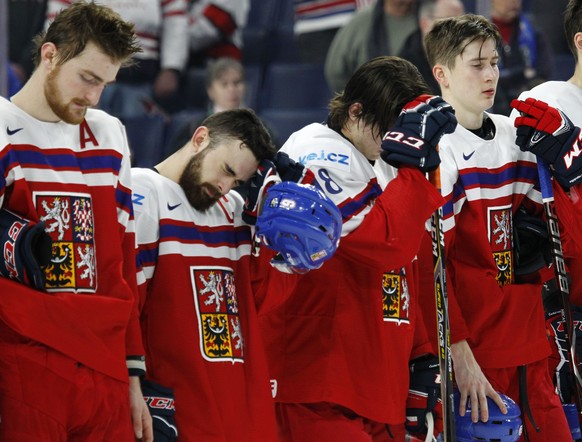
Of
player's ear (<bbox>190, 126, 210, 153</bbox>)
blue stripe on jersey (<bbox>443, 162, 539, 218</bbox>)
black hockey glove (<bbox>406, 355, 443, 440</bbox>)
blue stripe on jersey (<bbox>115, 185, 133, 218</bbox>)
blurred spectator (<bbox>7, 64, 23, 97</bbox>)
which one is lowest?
black hockey glove (<bbox>406, 355, 443, 440</bbox>)

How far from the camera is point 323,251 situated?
114 inches

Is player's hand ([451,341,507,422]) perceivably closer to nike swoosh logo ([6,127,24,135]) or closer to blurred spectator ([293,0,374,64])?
nike swoosh logo ([6,127,24,135])

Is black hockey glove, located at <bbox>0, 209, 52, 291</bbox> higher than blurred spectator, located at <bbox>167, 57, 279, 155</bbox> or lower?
lower

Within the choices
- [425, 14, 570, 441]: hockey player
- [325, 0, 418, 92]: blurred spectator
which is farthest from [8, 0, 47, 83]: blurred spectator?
[425, 14, 570, 441]: hockey player

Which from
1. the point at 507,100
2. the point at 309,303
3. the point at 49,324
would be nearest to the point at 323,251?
the point at 309,303

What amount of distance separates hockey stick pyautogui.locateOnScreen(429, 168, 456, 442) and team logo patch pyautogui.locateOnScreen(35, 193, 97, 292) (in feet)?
3.21

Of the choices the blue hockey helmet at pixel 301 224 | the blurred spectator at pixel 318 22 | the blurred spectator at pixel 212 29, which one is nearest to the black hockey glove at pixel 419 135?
the blue hockey helmet at pixel 301 224

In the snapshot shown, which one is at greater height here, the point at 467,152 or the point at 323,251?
the point at 467,152

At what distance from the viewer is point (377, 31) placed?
5930 millimetres

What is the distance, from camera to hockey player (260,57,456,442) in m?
3.10

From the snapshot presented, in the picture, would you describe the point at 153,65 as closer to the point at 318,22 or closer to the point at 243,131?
the point at 318,22

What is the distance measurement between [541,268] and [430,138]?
0.75 meters

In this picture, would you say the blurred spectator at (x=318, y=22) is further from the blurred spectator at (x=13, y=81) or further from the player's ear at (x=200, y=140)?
the player's ear at (x=200, y=140)

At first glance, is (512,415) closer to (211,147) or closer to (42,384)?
(211,147)
